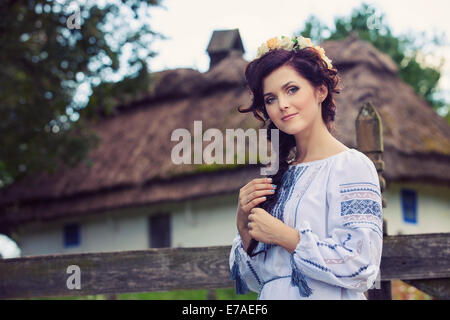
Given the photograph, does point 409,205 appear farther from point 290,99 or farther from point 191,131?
point 290,99

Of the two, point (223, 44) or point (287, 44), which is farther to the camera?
point (223, 44)

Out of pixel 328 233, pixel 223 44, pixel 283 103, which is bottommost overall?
pixel 328 233

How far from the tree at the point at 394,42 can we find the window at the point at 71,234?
35.4 feet

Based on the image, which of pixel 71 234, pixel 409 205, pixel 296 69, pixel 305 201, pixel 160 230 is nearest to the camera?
pixel 305 201

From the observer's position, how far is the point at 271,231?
7.45 ft

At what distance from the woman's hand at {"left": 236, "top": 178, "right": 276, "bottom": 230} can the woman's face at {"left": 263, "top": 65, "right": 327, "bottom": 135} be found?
244 mm

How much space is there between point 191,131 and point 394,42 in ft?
36.9

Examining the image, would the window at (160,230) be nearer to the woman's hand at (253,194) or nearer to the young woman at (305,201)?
the young woman at (305,201)

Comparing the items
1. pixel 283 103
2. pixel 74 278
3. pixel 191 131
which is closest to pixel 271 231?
pixel 283 103

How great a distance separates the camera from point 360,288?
225cm

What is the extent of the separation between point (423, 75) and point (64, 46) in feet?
50.2

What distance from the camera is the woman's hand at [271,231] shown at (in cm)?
223

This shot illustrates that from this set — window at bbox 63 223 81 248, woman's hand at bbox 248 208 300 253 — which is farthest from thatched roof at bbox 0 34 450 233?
woman's hand at bbox 248 208 300 253

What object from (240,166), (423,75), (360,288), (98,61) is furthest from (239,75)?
(360,288)
